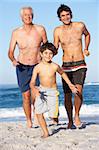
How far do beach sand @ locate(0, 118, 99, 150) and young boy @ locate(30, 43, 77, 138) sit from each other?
229 mm

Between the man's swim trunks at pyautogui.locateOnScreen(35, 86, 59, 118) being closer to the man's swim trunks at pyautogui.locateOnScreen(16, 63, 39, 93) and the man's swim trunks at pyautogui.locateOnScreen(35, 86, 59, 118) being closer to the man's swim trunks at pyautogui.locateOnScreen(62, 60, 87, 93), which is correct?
the man's swim trunks at pyautogui.locateOnScreen(62, 60, 87, 93)

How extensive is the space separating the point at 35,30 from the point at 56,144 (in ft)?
5.79

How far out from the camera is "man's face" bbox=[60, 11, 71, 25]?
4.91 metres

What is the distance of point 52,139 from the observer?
4.38 meters

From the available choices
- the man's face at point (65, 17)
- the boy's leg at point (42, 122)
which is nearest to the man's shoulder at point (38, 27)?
the man's face at point (65, 17)

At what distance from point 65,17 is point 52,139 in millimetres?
1588

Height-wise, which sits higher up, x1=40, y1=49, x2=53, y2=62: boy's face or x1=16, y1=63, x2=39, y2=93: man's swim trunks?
x1=40, y1=49, x2=53, y2=62: boy's face

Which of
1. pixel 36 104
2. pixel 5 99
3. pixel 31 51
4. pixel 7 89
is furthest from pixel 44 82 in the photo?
pixel 7 89

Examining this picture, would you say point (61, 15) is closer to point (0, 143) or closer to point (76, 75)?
point (76, 75)

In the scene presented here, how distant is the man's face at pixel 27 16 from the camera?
5012 mm

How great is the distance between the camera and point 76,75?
5016 millimetres

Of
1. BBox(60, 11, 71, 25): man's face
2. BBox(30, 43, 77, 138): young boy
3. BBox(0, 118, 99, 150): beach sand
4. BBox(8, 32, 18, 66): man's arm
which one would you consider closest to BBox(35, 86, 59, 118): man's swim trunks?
A: BBox(30, 43, 77, 138): young boy

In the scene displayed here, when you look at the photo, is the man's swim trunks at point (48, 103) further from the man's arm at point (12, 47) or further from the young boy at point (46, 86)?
the man's arm at point (12, 47)

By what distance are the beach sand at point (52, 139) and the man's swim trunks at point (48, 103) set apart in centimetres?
31
